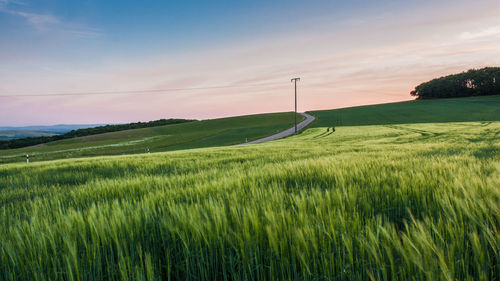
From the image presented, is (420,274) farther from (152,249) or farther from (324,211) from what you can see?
(152,249)

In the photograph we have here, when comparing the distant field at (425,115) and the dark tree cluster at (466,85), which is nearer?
the distant field at (425,115)

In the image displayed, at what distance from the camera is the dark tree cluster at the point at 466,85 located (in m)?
101

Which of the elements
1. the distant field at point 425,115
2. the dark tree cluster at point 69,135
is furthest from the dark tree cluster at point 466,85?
the dark tree cluster at point 69,135

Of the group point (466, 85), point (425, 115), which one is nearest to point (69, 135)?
point (425, 115)

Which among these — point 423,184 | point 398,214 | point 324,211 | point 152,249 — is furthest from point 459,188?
point 152,249

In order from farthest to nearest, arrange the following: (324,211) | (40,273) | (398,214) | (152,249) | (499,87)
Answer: (499,87), (398,214), (324,211), (152,249), (40,273)

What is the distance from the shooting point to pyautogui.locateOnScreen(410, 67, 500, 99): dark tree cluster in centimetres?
10125

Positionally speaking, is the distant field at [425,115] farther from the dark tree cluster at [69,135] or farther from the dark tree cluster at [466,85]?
the dark tree cluster at [69,135]

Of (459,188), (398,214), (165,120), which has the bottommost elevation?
(398,214)

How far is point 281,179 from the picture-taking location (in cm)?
244

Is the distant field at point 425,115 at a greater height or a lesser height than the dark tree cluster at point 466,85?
lesser

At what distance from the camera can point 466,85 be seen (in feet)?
352

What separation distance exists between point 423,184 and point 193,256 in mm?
1760

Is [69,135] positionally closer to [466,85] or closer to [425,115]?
[425,115]
